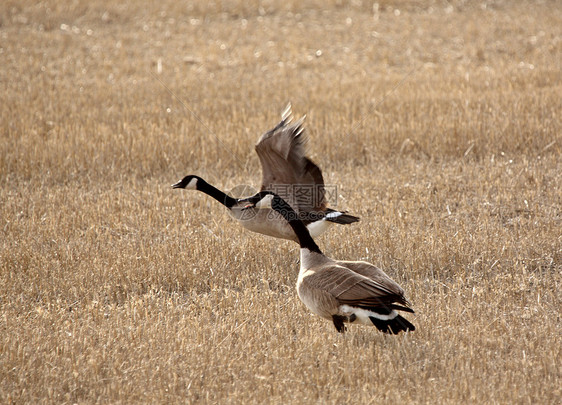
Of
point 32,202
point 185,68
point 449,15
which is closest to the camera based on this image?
point 32,202

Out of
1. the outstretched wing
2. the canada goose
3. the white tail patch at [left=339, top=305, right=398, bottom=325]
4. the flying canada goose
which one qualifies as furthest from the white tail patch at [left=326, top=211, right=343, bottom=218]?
the white tail patch at [left=339, top=305, right=398, bottom=325]

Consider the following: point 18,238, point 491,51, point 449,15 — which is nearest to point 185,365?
point 18,238

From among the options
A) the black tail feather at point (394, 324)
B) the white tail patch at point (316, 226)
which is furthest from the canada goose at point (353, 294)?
the white tail patch at point (316, 226)

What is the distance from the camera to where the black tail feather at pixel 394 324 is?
477cm

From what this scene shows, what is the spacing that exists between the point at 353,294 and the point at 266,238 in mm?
3116

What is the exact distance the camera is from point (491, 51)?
51.3 ft

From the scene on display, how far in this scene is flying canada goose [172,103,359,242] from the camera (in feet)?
22.9

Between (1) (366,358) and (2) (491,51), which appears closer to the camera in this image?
(1) (366,358)

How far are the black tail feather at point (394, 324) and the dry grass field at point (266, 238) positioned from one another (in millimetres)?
224

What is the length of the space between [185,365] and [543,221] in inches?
187

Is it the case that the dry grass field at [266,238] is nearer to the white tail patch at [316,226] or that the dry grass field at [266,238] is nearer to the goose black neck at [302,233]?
the white tail patch at [316,226]

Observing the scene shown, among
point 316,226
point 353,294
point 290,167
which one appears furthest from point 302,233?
point 290,167

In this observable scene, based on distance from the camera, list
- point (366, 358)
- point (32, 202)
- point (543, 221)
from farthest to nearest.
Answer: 1. point (32, 202)
2. point (543, 221)
3. point (366, 358)

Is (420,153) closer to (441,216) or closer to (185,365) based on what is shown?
(441,216)
